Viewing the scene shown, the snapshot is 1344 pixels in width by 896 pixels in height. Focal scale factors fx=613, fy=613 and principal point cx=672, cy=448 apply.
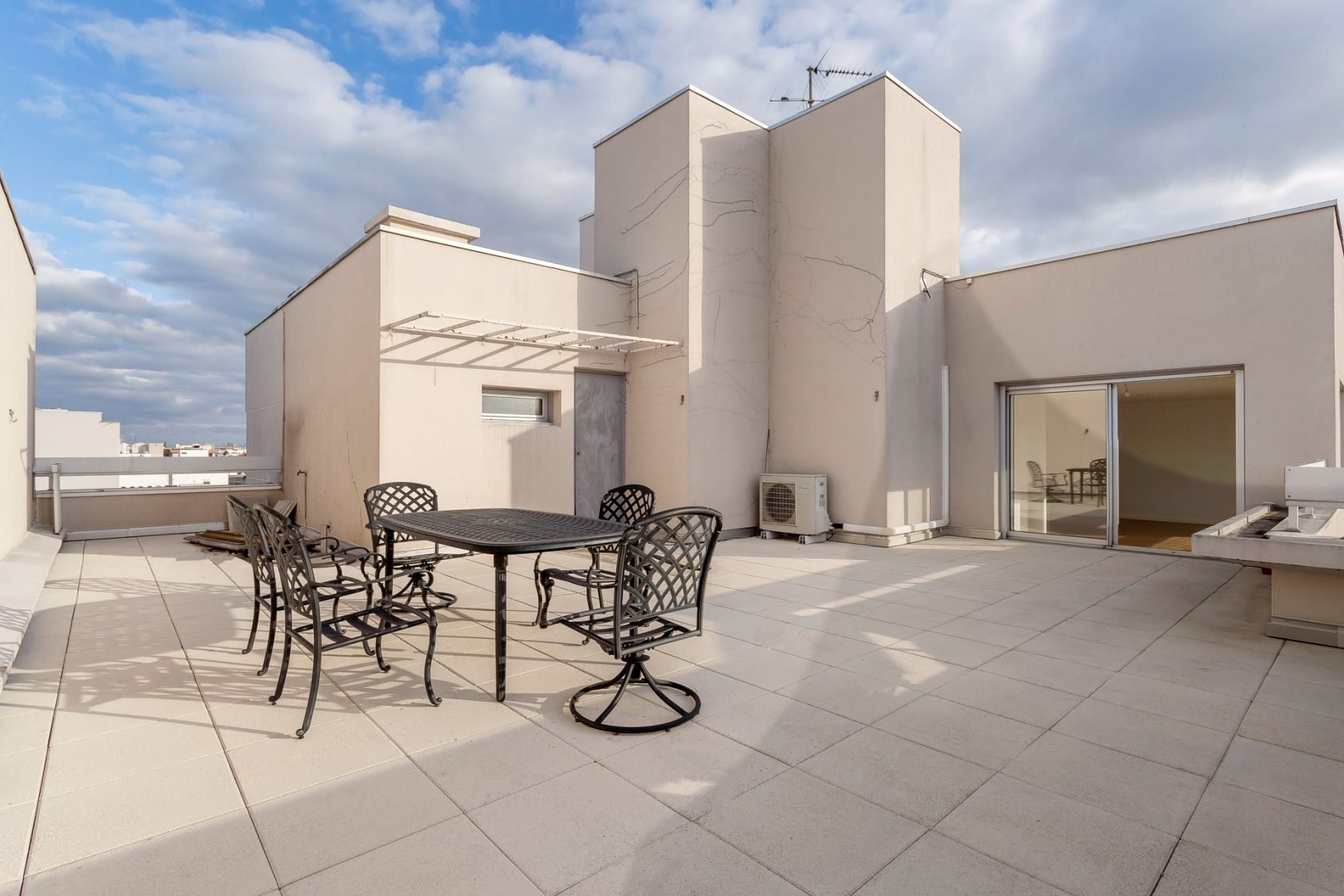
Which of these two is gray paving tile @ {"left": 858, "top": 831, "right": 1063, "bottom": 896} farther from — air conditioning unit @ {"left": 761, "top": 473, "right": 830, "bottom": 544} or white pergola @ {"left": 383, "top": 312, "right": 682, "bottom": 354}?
air conditioning unit @ {"left": 761, "top": 473, "right": 830, "bottom": 544}

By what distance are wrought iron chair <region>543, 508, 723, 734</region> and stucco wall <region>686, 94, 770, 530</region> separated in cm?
457

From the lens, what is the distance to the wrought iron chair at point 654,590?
7.58 feet

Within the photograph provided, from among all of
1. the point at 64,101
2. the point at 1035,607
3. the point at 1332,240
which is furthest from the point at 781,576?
the point at 64,101

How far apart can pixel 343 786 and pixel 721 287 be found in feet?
21.5

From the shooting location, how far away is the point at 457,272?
20.7 ft

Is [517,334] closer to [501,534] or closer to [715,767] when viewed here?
[501,534]

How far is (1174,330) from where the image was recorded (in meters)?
6.18

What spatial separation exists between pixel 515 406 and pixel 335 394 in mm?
2060

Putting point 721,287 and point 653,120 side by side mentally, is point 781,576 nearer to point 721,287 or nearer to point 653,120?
point 721,287

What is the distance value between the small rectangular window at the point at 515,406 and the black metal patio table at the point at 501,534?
8.77 ft

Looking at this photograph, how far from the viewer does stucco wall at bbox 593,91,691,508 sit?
285 inches

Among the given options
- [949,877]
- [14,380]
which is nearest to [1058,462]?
[949,877]

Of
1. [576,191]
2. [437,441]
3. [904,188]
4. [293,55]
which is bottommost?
[437,441]

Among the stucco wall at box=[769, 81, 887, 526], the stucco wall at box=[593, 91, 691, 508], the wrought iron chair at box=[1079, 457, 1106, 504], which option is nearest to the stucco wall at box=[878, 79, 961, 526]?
the stucco wall at box=[769, 81, 887, 526]
